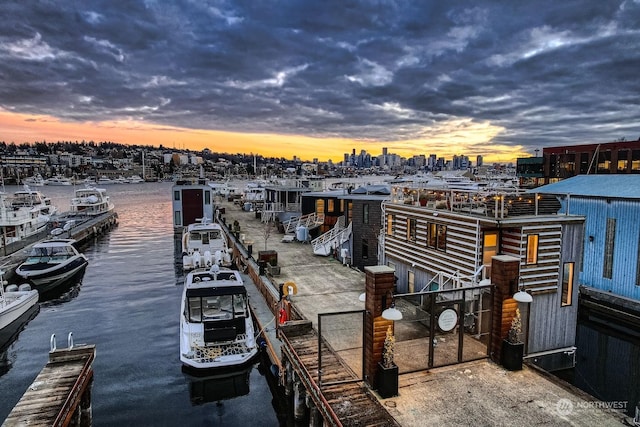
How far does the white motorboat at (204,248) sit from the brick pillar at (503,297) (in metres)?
25.2

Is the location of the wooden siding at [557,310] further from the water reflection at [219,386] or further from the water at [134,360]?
the water reflection at [219,386]

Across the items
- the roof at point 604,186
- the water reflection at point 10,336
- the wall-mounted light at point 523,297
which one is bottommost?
the water reflection at point 10,336

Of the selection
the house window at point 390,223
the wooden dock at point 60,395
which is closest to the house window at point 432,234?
the house window at point 390,223

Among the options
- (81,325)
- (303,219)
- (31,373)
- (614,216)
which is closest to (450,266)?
(614,216)

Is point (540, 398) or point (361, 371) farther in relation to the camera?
point (361, 371)

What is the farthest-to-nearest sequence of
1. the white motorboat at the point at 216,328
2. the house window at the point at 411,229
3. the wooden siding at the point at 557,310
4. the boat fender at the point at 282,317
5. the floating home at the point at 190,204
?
the floating home at the point at 190,204
the house window at the point at 411,229
the boat fender at the point at 282,317
the white motorboat at the point at 216,328
the wooden siding at the point at 557,310

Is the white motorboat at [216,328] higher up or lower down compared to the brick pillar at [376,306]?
lower down

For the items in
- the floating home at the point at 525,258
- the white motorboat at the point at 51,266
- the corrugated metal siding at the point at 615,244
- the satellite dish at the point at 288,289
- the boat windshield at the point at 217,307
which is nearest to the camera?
the floating home at the point at 525,258

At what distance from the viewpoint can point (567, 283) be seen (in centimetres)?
1532

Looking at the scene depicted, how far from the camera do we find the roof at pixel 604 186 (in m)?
22.6

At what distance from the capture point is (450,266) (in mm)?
16484

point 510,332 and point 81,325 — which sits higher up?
point 510,332

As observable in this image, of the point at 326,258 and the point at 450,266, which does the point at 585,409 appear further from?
the point at 326,258

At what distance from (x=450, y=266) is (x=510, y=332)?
16.1 ft
